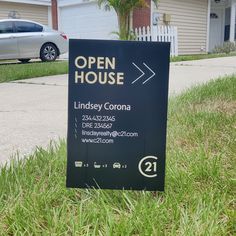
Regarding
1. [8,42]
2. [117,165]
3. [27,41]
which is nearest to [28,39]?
[27,41]

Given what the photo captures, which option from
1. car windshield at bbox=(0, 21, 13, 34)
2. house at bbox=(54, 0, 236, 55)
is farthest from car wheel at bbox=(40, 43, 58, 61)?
house at bbox=(54, 0, 236, 55)

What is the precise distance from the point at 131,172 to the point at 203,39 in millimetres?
18337

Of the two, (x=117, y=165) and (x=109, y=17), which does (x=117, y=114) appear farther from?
(x=109, y=17)

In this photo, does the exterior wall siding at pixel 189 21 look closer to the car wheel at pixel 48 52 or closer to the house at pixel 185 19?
the house at pixel 185 19

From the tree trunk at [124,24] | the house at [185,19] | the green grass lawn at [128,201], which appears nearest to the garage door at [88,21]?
the house at [185,19]

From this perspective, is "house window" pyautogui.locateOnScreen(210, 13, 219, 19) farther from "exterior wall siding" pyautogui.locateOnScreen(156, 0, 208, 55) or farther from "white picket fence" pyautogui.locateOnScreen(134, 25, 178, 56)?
"white picket fence" pyautogui.locateOnScreen(134, 25, 178, 56)

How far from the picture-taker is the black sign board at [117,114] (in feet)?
5.82

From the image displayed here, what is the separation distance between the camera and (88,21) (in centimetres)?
1848

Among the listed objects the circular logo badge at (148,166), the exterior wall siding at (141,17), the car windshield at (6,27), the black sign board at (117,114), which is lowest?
the circular logo badge at (148,166)

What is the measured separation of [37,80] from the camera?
7.27 metres

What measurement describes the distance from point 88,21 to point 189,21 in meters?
4.44

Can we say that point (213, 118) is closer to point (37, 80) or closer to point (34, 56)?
point (37, 80)

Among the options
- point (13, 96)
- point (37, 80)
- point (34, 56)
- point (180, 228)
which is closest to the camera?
point (180, 228)

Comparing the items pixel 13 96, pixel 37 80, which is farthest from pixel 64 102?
pixel 37 80
